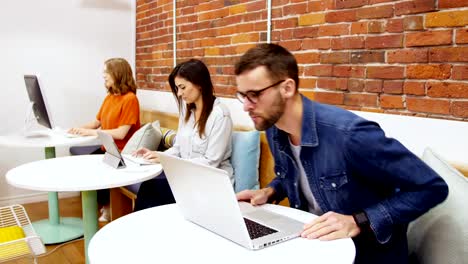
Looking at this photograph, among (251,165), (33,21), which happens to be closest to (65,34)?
(33,21)

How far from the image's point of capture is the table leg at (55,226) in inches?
126

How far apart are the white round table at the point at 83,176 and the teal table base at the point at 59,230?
33.5 inches

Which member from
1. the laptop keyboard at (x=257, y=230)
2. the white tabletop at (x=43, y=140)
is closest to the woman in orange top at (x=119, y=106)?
the white tabletop at (x=43, y=140)

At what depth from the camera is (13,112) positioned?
4.05 metres

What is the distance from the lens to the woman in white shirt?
2.62m

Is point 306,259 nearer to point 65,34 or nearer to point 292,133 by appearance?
point 292,133

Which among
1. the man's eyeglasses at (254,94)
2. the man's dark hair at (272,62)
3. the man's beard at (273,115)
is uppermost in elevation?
the man's dark hair at (272,62)

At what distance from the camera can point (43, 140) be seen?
314 cm

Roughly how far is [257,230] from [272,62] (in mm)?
585

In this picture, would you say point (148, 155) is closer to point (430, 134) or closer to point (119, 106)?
point (119, 106)

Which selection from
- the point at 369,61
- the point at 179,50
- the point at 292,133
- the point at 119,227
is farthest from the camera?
the point at 179,50

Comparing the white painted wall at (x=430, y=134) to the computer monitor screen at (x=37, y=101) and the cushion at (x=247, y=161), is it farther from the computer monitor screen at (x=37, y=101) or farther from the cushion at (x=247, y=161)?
the computer monitor screen at (x=37, y=101)

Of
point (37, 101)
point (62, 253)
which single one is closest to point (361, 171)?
point (62, 253)

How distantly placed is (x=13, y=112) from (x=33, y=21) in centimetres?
90
